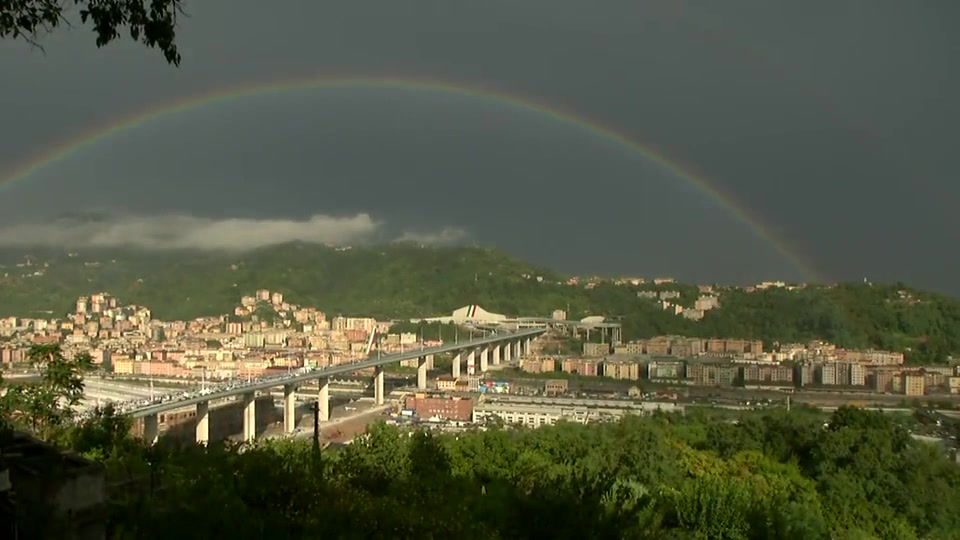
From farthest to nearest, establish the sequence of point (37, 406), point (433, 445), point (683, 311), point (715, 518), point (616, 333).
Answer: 1. point (683, 311)
2. point (616, 333)
3. point (433, 445)
4. point (37, 406)
5. point (715, 518)

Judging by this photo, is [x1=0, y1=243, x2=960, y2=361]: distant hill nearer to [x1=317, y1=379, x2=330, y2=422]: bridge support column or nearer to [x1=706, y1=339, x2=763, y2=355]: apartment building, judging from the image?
[x1=706, y1=339, x2=763, y2=355]: apartment building

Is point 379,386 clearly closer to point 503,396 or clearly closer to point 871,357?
point 503,396

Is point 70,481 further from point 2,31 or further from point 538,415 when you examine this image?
point 538,415

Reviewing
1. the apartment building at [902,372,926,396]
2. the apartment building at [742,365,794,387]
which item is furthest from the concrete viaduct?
the apartment building at [902,372,926,396]

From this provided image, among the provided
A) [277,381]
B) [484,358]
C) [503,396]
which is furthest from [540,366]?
[277,381]

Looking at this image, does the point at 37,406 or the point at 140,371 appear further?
Result: the point at 140,371

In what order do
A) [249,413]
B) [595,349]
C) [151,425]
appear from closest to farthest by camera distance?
[151,425] < [249,413] < [595,349]

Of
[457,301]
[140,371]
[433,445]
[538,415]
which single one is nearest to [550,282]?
[457,301]

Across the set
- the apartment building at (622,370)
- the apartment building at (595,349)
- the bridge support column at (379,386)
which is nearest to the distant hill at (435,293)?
the apartment building at (595,349)
